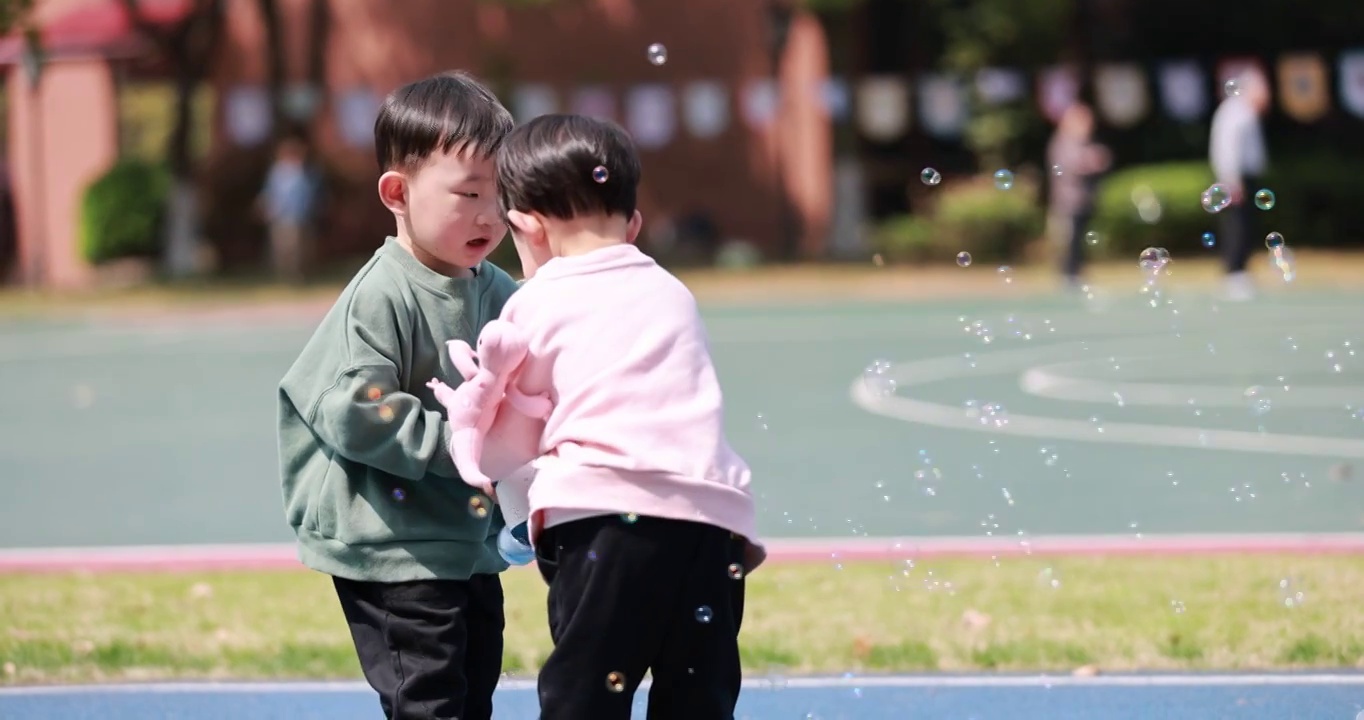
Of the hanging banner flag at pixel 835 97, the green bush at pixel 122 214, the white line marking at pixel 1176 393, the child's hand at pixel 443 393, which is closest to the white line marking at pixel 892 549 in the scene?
the child's hand at pixel 443 393

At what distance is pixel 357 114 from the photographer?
93.9 feet

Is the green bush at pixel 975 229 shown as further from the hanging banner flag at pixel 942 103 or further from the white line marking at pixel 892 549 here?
the white line marking at pixel 892 549

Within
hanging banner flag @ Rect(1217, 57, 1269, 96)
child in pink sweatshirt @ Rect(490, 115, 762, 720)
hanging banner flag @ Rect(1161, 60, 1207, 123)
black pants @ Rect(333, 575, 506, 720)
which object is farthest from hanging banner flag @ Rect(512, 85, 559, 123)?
child in pink sweatshirt @ Rect(490, 115, 762, 720)

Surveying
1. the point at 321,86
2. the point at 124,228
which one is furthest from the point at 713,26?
the point at 124,228

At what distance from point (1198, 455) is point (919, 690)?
14.9ft

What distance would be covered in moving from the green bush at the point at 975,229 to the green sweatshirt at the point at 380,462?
22.7m

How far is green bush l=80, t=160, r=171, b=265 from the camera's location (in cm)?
2759

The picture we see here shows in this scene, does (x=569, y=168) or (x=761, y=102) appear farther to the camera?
(x=761, y=102)

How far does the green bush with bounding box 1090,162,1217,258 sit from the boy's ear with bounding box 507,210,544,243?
2260 centimetres

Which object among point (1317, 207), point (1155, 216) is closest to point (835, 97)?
point (1155, 216)

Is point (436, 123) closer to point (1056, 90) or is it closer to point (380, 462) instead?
point (380, 462)

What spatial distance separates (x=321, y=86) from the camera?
29.4 m

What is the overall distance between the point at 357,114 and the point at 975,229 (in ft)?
32.2

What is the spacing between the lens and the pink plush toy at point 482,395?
10.8 ft
